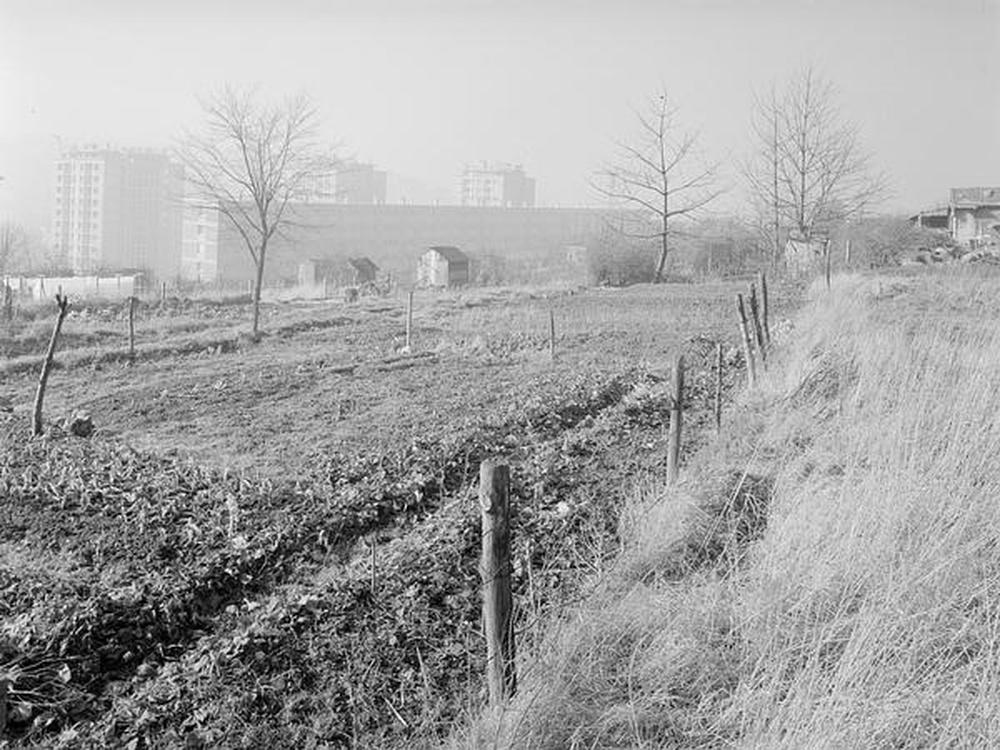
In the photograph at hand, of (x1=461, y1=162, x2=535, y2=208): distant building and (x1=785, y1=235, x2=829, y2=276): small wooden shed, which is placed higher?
(x1=461, y1=162, x2=535, y2=208): distant building

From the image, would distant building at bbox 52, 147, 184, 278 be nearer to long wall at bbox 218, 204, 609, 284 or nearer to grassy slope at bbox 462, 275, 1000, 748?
long wall at bbox 218, 204, 609, 284

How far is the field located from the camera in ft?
12.2

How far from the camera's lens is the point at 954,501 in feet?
14.5

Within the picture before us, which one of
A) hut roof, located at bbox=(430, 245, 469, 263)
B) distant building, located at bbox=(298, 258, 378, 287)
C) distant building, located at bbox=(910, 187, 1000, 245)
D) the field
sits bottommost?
the field

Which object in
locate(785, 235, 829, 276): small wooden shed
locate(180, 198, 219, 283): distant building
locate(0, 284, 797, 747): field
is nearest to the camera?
locate(0, 284, 797, 747): field

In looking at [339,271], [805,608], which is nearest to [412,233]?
[339,271]

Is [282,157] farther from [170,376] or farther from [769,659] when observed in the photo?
[769,659]

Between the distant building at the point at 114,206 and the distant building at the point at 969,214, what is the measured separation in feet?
221

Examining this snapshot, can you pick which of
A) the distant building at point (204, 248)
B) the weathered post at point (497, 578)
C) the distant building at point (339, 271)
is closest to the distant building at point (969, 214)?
the distant building at point (339, 271)

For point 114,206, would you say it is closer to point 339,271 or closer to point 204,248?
point 204,248

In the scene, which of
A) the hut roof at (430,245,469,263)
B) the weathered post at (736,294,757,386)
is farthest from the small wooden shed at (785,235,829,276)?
the weathered post at (736,294,757,386)

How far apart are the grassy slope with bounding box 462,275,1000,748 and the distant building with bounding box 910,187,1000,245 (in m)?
32.4

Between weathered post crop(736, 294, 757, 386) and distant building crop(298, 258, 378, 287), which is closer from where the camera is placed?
weathered post crop(736, 294, 757, 386)

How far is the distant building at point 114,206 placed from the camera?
90500 millimetres
